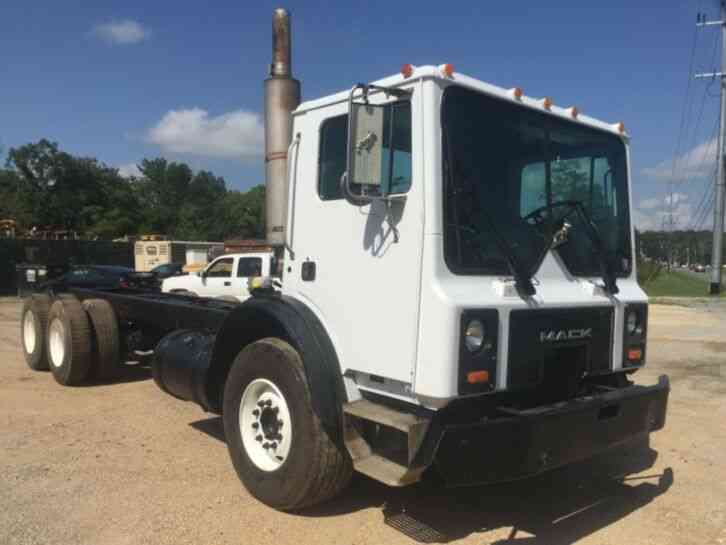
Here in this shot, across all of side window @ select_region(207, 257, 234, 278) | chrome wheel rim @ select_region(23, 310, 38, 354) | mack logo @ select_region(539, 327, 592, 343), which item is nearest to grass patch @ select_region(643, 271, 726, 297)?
side window @ select_region(207, 257, 234, 278)

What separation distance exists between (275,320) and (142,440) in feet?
8.04

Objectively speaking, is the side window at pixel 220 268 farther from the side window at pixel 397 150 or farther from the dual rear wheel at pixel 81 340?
the side window at pixel 397 150

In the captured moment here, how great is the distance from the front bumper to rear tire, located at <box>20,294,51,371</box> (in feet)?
24.0

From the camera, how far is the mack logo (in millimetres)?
3867

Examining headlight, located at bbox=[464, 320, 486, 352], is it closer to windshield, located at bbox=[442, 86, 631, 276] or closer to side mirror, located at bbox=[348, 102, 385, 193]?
windshield, located at bbox=[442, 86, 631, 276]

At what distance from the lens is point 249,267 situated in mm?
15742

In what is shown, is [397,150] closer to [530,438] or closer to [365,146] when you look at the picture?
[365,146]

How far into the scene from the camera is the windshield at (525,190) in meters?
3.71

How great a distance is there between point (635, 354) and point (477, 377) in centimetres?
163

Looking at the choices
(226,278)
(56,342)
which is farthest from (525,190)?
(226,278)

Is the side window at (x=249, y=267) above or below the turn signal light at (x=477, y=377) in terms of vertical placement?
above

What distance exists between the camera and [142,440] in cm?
597

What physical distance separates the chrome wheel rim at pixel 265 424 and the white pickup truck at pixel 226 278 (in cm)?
1044

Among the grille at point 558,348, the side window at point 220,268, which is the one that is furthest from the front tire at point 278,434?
the side window at point 220,268
